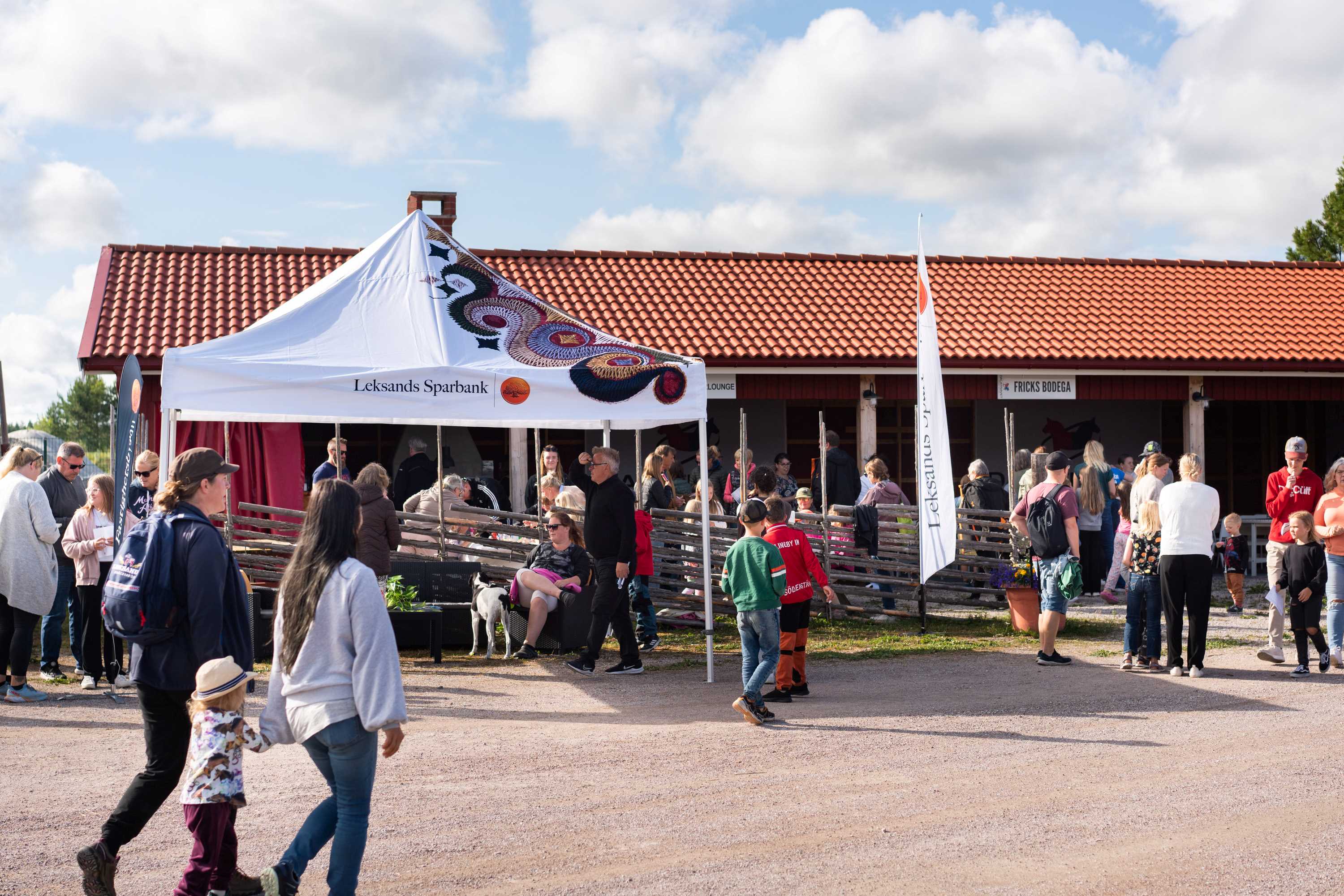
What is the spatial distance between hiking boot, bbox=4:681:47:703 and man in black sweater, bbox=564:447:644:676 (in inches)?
145

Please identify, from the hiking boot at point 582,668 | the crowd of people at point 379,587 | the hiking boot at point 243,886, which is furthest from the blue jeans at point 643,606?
the hiking boot at point 243,886

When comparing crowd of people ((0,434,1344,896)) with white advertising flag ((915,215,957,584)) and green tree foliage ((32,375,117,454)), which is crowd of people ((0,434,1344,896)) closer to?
white advertising flag ((915,215,957,584))

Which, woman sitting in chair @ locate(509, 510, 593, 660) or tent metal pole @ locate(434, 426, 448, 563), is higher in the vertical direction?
tent metal pole @ locate(434, 426, 448, 563)

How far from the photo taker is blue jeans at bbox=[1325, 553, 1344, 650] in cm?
945

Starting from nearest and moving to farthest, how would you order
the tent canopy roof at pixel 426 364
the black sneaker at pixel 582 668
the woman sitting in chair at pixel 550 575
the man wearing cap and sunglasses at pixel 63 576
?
the tent canopy roof at pixel 426 364, the man wearing cap and sunglasses at pixel 63 576, the black sneaker at pixel 582 668, the woman sitting in chair at pixel 550 575

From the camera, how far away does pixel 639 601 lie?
1102cm

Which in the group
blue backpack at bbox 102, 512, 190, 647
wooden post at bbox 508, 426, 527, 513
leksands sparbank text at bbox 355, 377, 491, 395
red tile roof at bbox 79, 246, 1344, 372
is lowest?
blue backpack at bbox 102, 512, 190, 647

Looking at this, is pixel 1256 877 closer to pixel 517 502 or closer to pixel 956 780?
pixel 956 780

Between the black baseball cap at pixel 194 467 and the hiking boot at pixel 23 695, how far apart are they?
4976 millimetres

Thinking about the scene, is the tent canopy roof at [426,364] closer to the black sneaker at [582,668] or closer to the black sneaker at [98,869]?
the black sneaker at [582,668]

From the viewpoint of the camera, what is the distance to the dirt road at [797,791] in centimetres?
486

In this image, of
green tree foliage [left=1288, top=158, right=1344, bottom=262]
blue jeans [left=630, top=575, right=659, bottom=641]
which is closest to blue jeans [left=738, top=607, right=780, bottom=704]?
blue jeans [left=630, top=575, right=659, bottom=641]

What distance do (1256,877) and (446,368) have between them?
607 centimetres

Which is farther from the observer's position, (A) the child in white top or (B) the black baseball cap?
(B) the black baseball cap
